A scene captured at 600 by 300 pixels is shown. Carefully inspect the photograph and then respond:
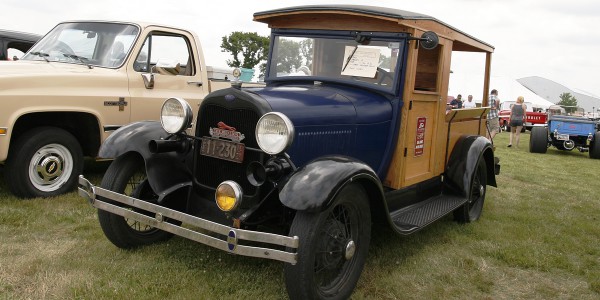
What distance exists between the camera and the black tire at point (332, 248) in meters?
2.72

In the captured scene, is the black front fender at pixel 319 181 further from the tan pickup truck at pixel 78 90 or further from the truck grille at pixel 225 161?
the tan pickup truck at pixel 78 90

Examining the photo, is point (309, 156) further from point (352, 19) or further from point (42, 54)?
point (42, 54)

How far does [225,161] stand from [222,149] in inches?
4.2

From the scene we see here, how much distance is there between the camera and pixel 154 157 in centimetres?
350

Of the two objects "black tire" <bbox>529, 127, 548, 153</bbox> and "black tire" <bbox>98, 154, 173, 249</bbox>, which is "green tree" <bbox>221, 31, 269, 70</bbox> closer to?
"black tire" <bbox>529, 127, 548, 153</bbox>

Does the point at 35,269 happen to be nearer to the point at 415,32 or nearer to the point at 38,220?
the point at 38,220

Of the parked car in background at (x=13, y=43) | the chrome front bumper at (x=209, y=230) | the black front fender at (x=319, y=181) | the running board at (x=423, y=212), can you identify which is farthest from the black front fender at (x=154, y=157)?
the parked car in background at (x=13, y=43)

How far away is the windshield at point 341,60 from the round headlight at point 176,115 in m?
1.18

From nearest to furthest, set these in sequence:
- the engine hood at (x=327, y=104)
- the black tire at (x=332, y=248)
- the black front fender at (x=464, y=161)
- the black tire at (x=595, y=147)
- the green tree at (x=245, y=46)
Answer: the black tire at (x=332, y=248), the engine hood at (x=327, y=104), the black front fender at (x=464, y=161), the black tire at (x=595, y=147), the green tree at (x=245, y=46)

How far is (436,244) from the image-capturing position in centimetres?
436

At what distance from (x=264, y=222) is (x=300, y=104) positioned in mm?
841

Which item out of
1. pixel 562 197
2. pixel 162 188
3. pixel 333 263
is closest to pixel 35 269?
pixel 162 188

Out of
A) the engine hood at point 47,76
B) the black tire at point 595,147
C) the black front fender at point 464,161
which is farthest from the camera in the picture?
the black tire at point 595,147

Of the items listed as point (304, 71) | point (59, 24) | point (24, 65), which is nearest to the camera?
point (304, 71)
